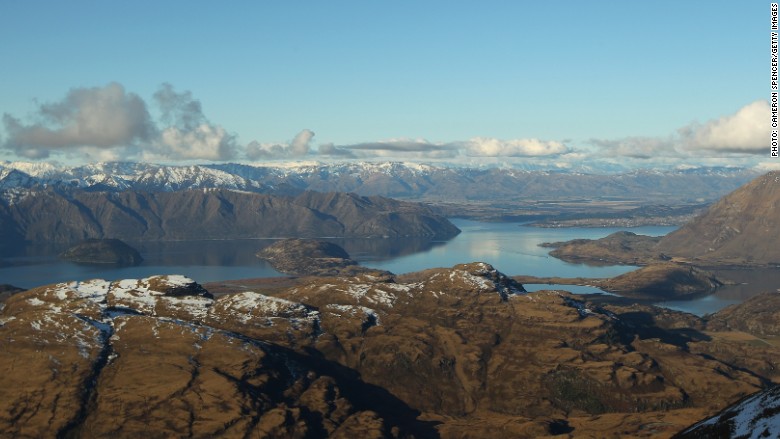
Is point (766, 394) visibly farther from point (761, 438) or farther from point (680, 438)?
point (761, 438)

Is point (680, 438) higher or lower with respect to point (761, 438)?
lower

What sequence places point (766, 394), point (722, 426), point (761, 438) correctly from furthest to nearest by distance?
1. point (766, 394)
2. point (722, 426)
3. point (761, 438)

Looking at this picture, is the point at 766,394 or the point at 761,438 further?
the point at 766,394

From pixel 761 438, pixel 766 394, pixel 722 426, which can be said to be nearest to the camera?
pixel 761 438

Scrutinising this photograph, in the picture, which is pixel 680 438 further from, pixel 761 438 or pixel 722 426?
pixel 761 438

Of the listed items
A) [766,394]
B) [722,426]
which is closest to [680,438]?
[722,426]

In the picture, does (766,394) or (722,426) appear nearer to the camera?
(722,426)

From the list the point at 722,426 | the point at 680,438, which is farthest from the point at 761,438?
the point at 680,438

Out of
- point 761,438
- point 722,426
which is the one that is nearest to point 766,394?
point 722,426
